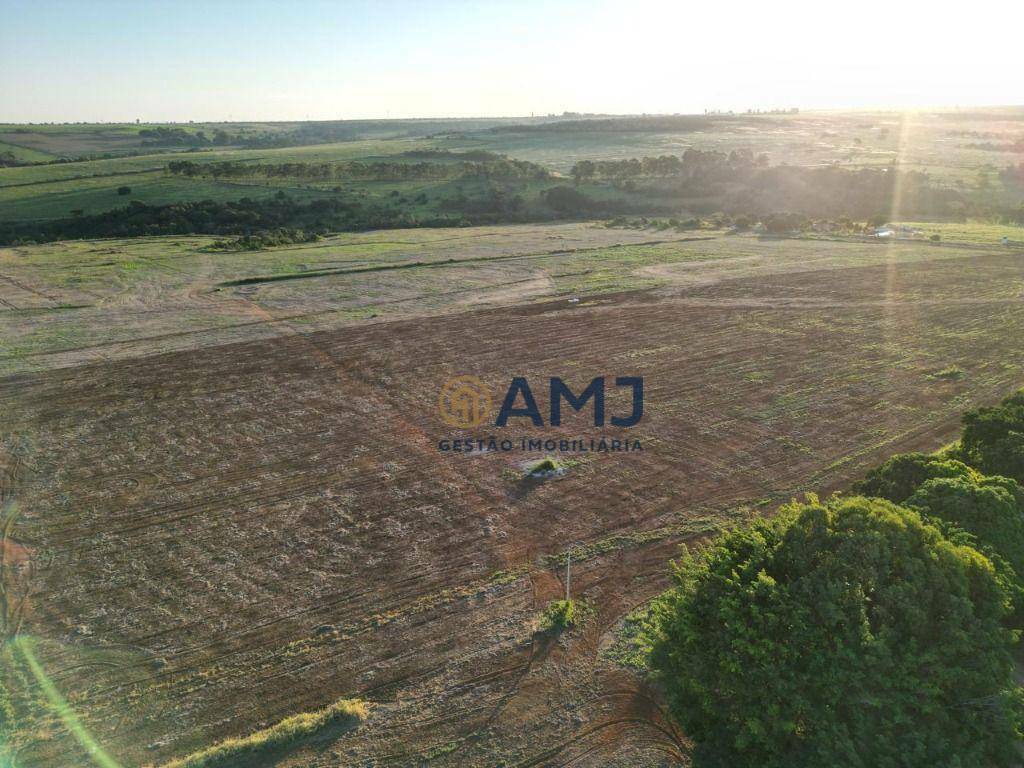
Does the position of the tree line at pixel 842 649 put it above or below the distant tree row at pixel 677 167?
below

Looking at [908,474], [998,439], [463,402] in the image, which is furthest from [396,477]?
[998,439]

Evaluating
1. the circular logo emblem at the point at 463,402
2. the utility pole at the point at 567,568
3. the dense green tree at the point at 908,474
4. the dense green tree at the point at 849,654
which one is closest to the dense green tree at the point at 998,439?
the dense green tree at the point at 908,474

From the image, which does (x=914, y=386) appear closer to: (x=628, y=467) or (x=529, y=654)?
(x=628, y=467)

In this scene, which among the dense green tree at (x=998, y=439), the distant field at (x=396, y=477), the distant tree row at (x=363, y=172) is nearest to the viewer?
the distant field at (x=396, y=477)

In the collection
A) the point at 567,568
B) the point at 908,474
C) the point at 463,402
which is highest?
the point at 908,474

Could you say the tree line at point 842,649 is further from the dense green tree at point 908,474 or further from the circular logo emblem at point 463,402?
the circular logo emblem at point 463,402

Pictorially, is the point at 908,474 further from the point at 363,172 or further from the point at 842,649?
the point at 363,172
